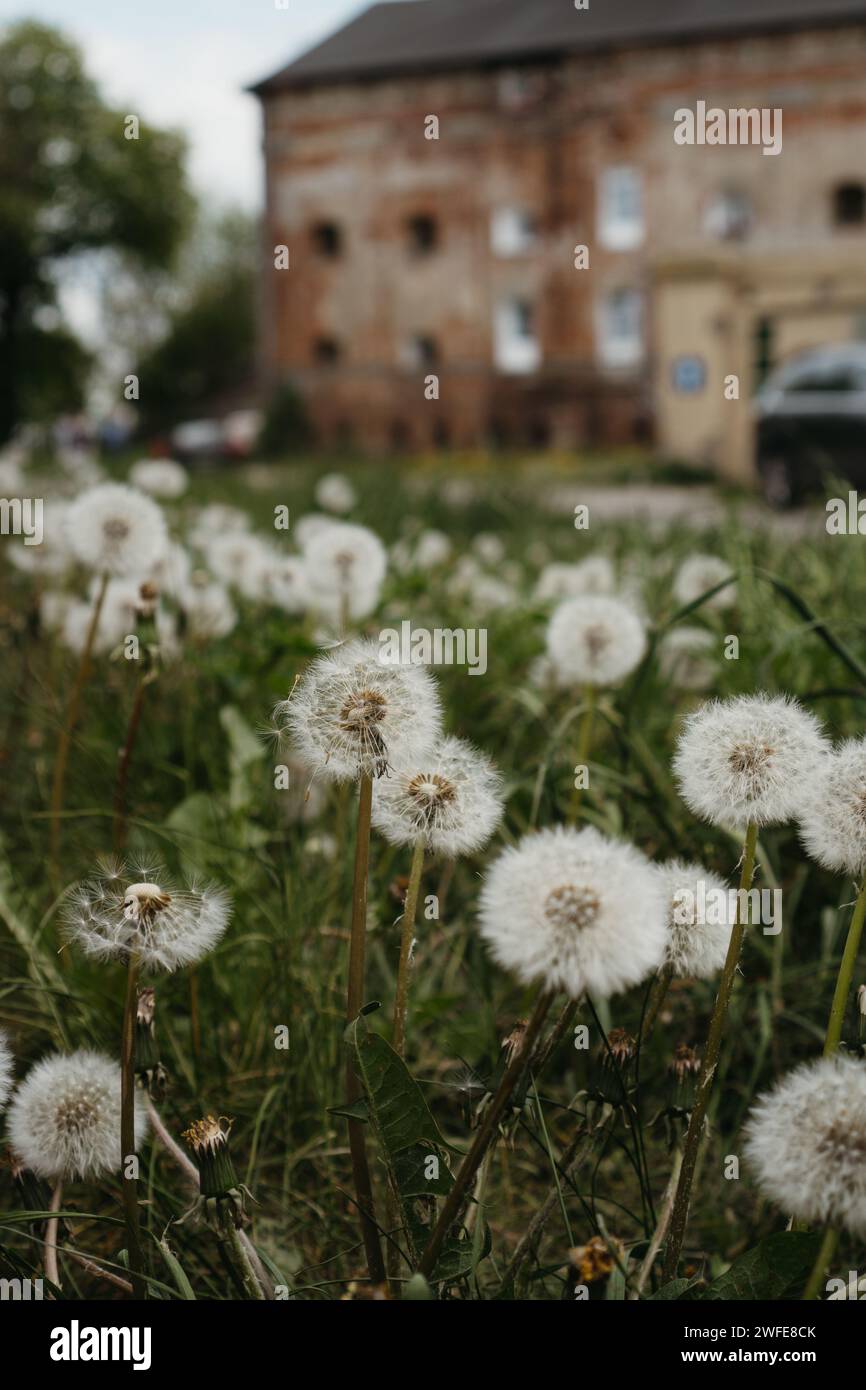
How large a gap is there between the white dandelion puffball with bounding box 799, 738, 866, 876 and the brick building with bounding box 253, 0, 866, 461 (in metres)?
26.5

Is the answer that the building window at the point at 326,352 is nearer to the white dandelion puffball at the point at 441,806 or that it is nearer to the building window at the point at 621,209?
the building window at the point at 621,209

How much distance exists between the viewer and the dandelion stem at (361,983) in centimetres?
122

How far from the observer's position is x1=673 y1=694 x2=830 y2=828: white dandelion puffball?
47.1 inches

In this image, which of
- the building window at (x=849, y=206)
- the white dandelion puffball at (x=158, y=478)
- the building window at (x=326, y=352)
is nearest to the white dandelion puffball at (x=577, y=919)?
the white dandelion puffball at (x=158, y=478)

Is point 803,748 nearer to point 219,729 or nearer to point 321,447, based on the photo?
point 219,729

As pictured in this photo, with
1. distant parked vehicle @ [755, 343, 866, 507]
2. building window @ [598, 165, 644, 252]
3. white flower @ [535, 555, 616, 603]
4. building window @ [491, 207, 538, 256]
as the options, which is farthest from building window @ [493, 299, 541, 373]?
white flower @ [535, 555, 616, 603]

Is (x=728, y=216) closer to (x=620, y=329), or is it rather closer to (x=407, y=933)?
(x=620, y=329)

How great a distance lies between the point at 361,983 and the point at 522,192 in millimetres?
29568

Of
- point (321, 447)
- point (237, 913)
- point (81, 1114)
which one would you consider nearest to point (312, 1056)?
point (237, 913)

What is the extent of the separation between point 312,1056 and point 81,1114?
0.64 metres

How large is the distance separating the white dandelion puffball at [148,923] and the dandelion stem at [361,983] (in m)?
0.13

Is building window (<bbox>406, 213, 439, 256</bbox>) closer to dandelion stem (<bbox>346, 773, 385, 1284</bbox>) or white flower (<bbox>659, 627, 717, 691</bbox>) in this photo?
white flower (<bbox>659, 627, 717, 691</bbox>)

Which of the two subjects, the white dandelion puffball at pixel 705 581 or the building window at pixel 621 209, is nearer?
the white dandelion puffball at pixel 705 581

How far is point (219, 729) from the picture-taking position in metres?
2.90
